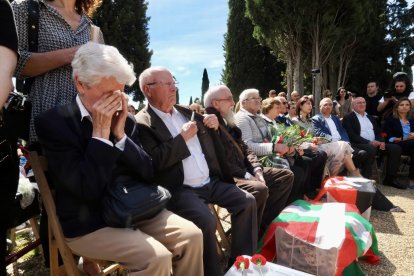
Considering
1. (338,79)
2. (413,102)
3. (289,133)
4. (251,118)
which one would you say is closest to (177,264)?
(251,118)

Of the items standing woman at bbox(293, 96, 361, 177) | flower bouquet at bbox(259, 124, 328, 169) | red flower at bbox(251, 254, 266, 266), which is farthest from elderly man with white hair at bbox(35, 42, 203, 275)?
standing woman at bbox(293, 96, 361, 177)

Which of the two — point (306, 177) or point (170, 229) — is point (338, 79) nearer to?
point (306, 177)

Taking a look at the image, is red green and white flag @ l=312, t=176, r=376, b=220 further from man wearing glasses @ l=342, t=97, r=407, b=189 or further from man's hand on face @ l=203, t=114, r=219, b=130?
man wearing glasses @ l=342, t=97, r=407, b=189

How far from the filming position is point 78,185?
5.83 ft

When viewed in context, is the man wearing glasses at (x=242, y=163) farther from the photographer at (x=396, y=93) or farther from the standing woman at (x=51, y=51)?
the photographer at (x=396, y=93)

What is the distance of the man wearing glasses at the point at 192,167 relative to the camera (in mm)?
2504

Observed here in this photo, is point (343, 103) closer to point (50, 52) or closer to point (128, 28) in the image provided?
point (50, 52)

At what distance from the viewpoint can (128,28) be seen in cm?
1911

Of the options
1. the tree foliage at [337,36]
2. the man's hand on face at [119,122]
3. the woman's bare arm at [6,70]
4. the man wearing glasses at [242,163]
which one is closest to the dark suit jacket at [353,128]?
the man wearing glasses at [242,163]

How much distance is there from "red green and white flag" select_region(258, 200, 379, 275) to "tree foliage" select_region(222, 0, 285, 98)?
2375 cm

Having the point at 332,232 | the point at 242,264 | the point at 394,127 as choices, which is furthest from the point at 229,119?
the point at 394,127

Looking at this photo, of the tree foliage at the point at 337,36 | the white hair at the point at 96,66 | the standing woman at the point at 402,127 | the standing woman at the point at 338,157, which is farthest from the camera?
the tree foliage at the point at 337,36

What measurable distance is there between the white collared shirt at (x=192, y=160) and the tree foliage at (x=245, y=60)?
24.0 meters

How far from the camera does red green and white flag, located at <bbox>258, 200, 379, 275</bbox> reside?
2740 millimetres
